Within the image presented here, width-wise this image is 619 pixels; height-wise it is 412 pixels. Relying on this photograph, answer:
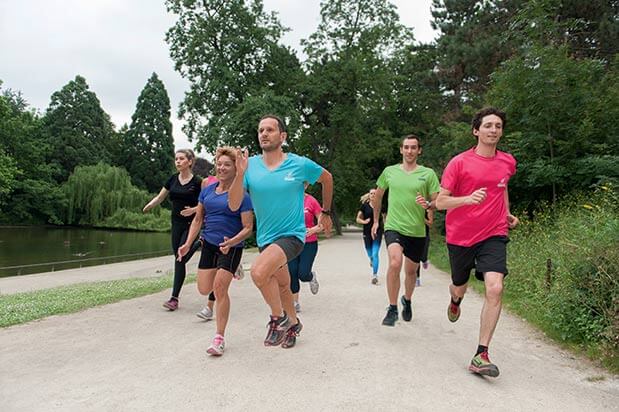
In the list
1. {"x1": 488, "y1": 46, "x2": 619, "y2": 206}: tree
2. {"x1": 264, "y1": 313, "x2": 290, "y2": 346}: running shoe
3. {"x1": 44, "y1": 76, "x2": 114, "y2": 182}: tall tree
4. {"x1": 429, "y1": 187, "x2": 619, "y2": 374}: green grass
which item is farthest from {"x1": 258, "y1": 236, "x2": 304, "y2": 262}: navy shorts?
{"x1": 44, "y1": 76, "x2": 114, "y2": 182}: tall tree

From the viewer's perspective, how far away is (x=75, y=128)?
66.4 metres

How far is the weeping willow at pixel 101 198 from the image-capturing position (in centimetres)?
4950

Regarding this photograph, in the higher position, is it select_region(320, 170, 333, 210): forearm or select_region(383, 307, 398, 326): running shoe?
select_region(320, 170, 333, 210): forearm

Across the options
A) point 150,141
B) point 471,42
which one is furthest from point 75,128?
point 471,42

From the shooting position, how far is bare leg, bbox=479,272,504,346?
413 cm

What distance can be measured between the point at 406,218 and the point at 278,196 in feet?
6.36

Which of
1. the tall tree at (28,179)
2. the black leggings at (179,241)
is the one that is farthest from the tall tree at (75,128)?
the black leggings at (179,241)

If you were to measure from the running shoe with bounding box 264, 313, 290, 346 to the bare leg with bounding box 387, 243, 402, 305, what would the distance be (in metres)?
1.56

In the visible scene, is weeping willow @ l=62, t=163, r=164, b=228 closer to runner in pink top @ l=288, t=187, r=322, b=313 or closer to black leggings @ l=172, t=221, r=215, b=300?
black leggings @ l=172, t=221, r=215, b=300

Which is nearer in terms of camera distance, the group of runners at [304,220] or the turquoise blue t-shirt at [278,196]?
the group of runners at [304,220]

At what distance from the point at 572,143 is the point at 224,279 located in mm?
10815

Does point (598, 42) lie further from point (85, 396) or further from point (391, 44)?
point (391, 44)

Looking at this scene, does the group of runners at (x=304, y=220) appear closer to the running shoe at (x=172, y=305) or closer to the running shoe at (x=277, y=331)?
the running shoe at (x=277, y=331)

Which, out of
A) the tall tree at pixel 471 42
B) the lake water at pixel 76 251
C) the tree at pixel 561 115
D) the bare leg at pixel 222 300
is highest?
the tall tree at pixel 471 42
